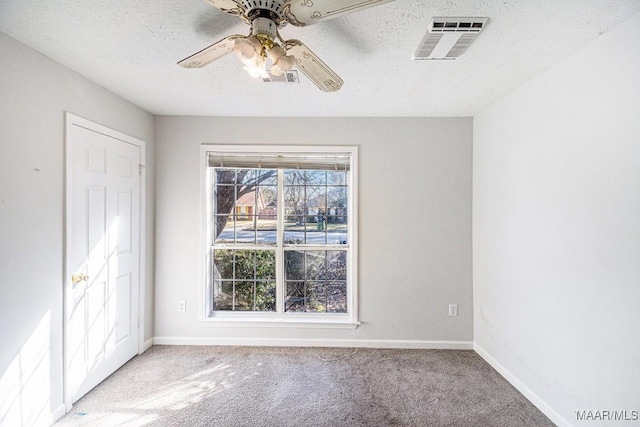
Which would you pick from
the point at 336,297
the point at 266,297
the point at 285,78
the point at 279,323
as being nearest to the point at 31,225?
the point at 285,78

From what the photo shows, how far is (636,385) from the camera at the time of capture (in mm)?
1437

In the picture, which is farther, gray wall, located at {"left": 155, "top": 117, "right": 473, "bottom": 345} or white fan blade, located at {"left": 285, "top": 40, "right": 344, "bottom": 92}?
gray wall, located at {"left": 155, "top": 117, "right": 473, "bottom": 345}

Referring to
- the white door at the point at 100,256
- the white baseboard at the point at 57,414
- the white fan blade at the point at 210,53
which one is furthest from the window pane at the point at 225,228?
the white fan blade at the point at 210,53

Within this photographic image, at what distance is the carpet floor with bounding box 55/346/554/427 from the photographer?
1954mm

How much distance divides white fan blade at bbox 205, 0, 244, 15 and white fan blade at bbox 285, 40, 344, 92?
213 millimetres

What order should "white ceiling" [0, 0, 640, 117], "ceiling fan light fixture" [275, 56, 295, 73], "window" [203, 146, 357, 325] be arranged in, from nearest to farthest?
"ceiling fan light fixture" [275, 56, 295, 73]
"white ceiling" [0, 0, 640, 117]
"window" [203, 146, 357, 325]

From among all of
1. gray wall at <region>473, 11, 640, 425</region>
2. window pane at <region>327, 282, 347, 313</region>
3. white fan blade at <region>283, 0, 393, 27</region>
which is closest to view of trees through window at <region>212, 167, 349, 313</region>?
window pane at <region>327, 282, 347, 313</region>

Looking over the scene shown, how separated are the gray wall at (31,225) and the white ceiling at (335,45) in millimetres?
218

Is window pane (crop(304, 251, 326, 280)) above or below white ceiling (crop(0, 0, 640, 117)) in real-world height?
below

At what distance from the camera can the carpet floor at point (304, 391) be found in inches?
76.9

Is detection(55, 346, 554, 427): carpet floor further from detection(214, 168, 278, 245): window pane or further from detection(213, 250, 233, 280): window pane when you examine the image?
detection(214, 168, 278, 245): window pane

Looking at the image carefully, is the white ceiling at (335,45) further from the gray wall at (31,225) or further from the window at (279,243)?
the window at (279,243)

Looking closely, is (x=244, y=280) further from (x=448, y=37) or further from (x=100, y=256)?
(x=448, y=37)

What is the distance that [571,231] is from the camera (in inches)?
70.7
